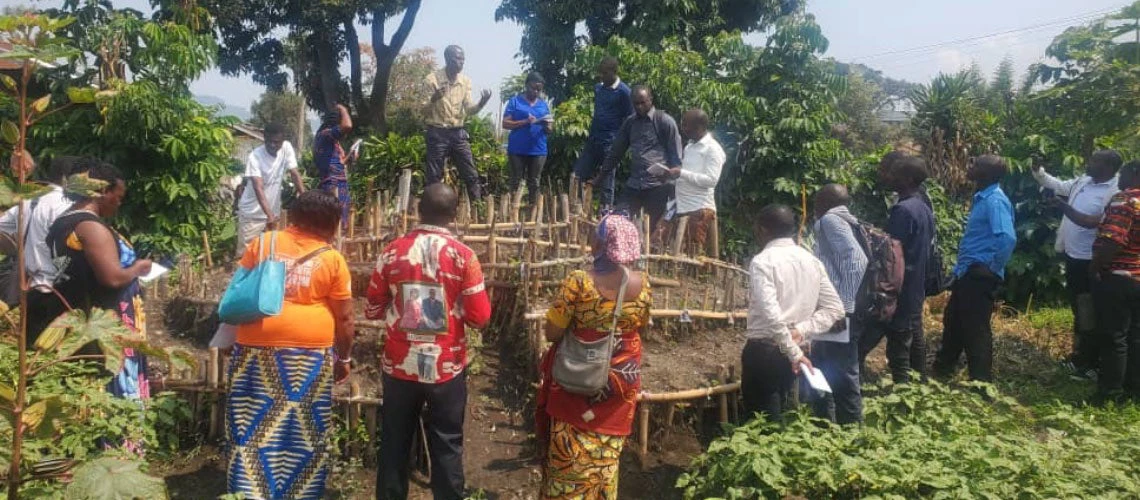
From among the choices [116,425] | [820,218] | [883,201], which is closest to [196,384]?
[116,425]

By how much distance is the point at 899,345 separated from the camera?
5176 millimetres

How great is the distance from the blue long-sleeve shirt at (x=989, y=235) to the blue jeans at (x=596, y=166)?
336cm

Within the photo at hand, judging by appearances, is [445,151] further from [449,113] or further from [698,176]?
[698,176]

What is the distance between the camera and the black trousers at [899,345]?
5.07 m

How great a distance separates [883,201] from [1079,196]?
3.82 meters

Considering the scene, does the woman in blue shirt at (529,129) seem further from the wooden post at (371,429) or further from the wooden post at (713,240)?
the wooden post at (371,429)

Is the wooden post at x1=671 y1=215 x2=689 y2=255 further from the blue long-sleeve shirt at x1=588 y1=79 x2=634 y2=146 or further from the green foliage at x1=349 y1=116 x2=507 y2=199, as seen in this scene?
the green foliage at x1=349 y1=116 x2=507 y2=199

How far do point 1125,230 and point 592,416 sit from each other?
13.2 feet

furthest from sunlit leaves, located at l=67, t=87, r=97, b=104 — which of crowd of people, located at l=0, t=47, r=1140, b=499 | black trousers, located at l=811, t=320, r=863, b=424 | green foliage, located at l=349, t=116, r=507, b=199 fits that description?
green foliage, located at l=349, t=116, r=507, b=199

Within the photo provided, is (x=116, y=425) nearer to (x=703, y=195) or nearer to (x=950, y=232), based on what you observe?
(x=703, y=195)

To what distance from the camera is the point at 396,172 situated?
33.9 feet

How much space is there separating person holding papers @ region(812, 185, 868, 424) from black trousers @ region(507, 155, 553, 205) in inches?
187

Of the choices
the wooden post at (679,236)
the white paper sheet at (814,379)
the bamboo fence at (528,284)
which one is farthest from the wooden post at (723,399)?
the wooden post at (679,236)

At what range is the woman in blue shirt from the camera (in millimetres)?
8547
